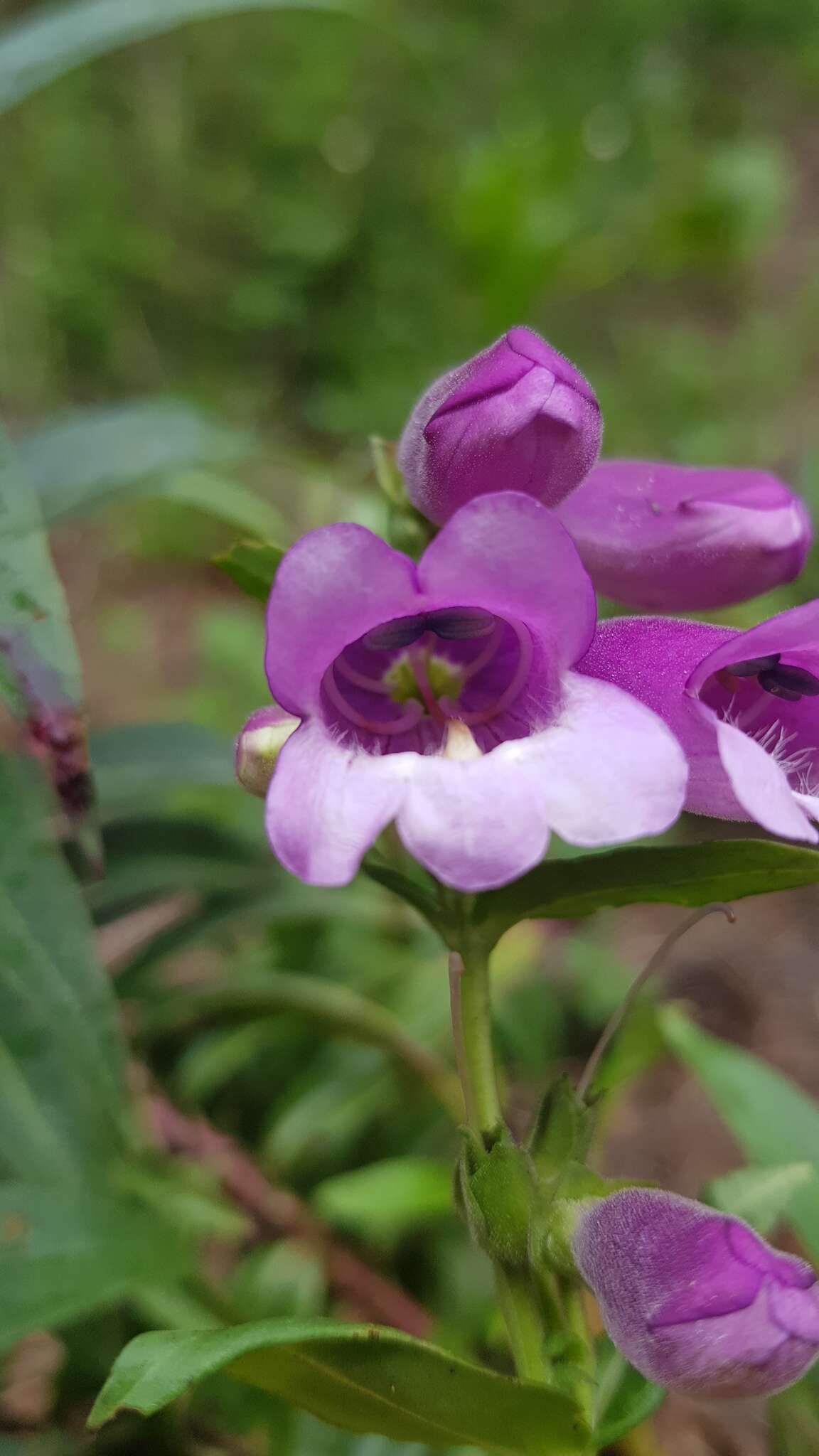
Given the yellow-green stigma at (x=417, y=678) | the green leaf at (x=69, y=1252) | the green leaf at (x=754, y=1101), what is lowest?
the green leaf at (x=754, y=1101)

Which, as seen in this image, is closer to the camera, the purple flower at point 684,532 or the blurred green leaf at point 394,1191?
the purple flower at point 684,532

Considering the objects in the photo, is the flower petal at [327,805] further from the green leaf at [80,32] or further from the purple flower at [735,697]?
the green leaf at [80,32]

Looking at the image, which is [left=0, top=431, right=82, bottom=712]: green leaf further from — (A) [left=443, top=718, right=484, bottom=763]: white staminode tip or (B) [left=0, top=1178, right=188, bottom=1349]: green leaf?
(B) [left=0, top=1178, right=188, bottom=1349]: green leaf

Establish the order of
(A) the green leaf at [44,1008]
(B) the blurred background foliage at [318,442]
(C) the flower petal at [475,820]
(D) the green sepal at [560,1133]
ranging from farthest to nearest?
(B) the blurred background foliage at [318,442] < (A) the green leaf at [44,1008] < (D) the green sepal at [560,1133] < (C) the flower petal at [475,820]

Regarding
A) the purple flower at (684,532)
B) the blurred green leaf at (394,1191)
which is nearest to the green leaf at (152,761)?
the blurred green leaf at (394,1191)

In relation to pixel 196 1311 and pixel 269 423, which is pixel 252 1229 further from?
pixel 269 423

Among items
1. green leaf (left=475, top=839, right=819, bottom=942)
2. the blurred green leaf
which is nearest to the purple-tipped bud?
green leaf (left=475, top=839, right=819, bottom=942)

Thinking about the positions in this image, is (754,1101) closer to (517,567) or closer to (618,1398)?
(618,1398)
